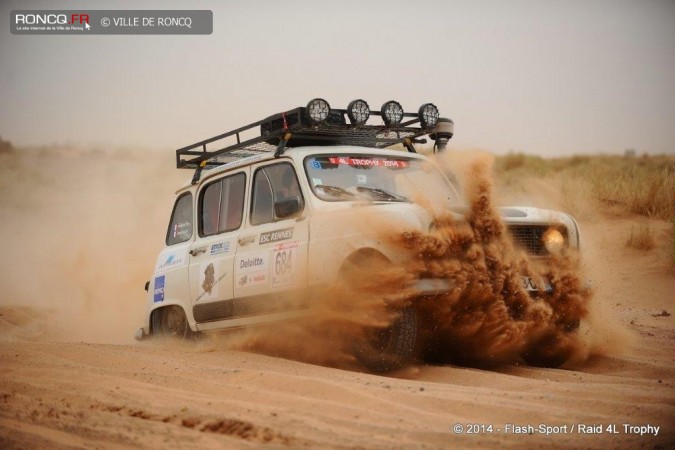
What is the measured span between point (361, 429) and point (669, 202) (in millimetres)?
14280

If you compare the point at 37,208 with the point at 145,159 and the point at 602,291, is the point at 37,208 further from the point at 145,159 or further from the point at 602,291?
the point at 602,291

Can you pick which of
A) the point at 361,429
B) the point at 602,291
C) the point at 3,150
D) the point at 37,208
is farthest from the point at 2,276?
the point at 3,150

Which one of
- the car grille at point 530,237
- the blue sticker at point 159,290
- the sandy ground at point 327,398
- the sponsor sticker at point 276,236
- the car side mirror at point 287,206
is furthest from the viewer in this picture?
the blue sticker at point 159,290

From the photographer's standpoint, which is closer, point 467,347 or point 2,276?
point 467,347

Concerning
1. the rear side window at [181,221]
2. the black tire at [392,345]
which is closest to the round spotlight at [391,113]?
the black tire at [392,345]

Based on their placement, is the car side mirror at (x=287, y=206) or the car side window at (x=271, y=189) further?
the car side window at (x=271, y=189)

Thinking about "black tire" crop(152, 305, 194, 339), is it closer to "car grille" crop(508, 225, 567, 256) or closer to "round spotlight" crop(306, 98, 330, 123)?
"round spotlight" crop(306, 98, 330, 123)

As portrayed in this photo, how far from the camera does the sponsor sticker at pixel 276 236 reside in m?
7.39

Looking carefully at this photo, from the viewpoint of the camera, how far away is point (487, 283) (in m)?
6.46

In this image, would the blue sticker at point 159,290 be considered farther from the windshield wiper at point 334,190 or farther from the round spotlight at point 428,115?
the round spotlight at point 428,115

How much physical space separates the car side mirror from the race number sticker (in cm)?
28

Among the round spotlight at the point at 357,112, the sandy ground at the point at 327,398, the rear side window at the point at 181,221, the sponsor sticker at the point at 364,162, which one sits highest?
the round spotlight at the point at 357,112

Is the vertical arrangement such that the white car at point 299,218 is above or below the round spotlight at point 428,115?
below

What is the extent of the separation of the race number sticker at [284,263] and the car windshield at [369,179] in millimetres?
510
